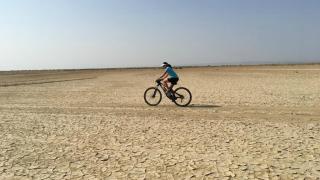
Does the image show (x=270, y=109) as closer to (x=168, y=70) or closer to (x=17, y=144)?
(x=168, y=70)

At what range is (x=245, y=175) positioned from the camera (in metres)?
7.13

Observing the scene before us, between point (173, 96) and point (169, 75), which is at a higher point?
point (169, 75)

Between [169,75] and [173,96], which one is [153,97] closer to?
[173,96]

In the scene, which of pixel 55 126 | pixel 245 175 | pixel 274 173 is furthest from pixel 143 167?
pixel 55 126

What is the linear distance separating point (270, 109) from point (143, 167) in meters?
8.70

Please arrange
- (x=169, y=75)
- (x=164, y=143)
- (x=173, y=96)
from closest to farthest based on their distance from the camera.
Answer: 1. (x=164, y=143)
2. (x=169, y=75)
3. (x=173, y=96)

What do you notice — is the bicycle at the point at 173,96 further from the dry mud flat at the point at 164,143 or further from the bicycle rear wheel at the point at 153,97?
the dry mud flat at the point at 164,143

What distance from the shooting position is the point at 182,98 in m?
17.0

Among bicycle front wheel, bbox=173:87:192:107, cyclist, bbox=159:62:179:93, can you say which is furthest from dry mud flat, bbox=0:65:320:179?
cyclist, bbox=159:62:179:93

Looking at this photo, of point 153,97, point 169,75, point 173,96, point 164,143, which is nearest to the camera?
point 164,143

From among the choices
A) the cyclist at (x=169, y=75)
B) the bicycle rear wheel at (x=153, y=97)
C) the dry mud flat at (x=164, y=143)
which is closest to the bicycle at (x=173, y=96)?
the bicycle rear wheel at (x=153, y=97)

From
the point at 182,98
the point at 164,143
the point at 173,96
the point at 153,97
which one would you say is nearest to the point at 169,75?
the point at 173,96

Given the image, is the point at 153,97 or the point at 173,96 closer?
the point at 173,96

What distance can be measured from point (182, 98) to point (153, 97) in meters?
1.43
